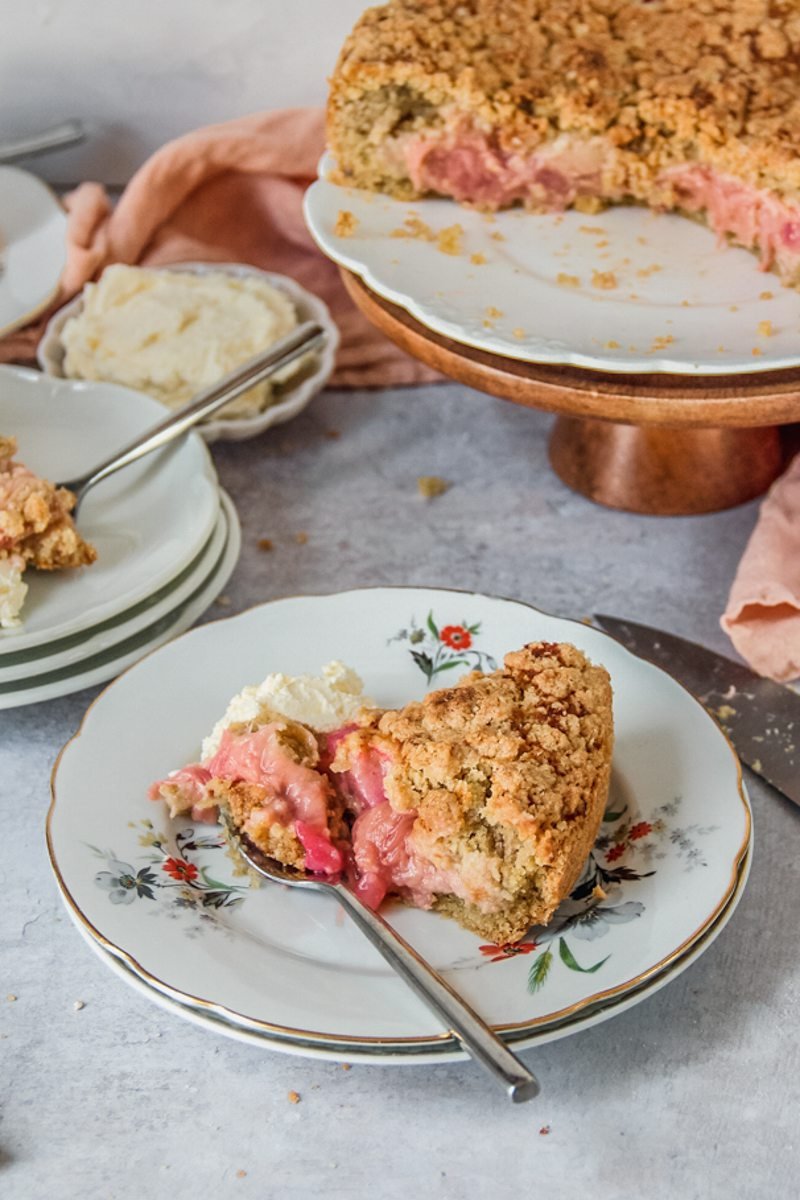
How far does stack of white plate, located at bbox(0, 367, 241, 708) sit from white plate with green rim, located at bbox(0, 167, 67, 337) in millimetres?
229

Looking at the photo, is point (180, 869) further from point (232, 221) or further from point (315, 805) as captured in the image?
point (232, 221)

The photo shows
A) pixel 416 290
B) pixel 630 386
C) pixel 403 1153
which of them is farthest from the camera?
pixel 416 290

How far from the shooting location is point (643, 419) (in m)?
1.67

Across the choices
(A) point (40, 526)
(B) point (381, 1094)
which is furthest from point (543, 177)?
(B) point (381, 1094)

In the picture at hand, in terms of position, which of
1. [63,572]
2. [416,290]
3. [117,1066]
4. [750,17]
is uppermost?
[750,17]

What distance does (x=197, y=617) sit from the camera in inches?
68.9

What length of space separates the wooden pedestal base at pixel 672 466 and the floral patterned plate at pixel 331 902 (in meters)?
0.52

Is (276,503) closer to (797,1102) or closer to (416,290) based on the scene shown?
(416,290)

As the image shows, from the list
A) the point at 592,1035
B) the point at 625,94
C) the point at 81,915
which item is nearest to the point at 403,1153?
Answer: the point at 592,1035

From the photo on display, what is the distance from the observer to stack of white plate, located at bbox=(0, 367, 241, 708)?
1.60 metres

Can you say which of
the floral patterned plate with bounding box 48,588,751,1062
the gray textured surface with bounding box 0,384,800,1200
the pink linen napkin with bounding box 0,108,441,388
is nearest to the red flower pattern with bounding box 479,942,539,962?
the floral patterned plate with bounding box 48,588,751,1062

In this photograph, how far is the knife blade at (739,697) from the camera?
1.55 metres

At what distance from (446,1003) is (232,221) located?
184 cm

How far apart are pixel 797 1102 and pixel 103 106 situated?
225cm
